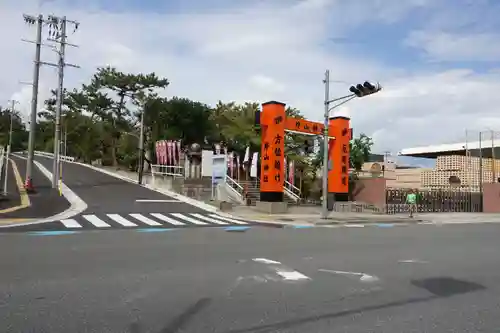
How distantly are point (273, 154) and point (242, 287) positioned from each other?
21.8m

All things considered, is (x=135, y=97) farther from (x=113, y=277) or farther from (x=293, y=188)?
(x=113, y=277)

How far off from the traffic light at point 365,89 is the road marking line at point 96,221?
497 inches

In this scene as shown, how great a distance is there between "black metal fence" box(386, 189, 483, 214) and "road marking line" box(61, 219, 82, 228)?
73.0ft

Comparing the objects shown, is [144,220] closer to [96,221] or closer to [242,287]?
[96,221]

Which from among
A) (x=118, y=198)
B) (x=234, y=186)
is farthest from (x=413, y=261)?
(x=234, y=186)

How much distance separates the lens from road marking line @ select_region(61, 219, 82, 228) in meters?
19.0

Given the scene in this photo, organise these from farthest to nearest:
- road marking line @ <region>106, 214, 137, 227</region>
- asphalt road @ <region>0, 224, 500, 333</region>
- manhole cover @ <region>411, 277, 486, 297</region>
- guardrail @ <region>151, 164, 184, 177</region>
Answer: guardrail @ <region>151, 164, 184, 177</region> → road marking line @ <region>106, 214, 137, 227</region> → manhole cover @ <region>411, 277, 486, 297</region> → asphalt road @ <region>0, 224, 500, 333</region>

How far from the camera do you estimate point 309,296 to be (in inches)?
291

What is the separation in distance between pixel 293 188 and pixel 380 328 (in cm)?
3311

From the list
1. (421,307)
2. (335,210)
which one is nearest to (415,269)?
(421,307)

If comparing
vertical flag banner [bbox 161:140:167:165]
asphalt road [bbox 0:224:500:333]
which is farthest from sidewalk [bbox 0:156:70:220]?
vertical flag banner [bbox 161:140:167:165]

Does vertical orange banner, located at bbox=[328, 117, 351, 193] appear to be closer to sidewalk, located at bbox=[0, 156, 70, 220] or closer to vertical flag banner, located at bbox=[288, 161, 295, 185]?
vertical flag banner, located at bbox=[288, 161, 295, 185]

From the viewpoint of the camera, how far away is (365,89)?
74.3 ft

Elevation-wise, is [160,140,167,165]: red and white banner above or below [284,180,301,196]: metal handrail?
above
